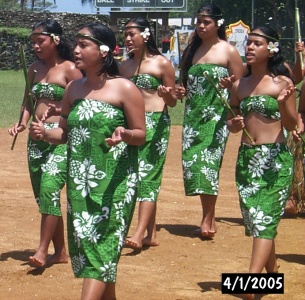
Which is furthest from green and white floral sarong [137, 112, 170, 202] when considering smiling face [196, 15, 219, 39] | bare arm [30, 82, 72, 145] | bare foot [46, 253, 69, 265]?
bare arm [30, 82, 72, 145]

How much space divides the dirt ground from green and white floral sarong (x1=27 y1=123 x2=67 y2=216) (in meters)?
0.49

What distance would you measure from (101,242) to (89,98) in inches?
31.4

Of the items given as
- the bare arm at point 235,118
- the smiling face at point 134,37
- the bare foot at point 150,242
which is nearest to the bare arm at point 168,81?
the smiling face at point 134,37

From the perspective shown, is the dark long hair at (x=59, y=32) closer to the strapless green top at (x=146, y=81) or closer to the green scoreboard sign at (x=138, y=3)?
the strapless green top at (x=146, y=81)

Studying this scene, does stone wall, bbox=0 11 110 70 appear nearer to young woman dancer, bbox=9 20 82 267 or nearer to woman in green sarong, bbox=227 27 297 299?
young woman dancer, bbox=9 20 82 267

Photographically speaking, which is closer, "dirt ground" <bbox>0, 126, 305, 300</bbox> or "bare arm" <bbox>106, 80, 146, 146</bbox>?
"bare arm" <bbox>106, 80, 146, 146</bbox>

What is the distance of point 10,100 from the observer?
2394 cm

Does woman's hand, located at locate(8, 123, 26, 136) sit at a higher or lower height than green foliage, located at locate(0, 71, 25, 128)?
higher

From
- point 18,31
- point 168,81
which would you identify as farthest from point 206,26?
point 18,31

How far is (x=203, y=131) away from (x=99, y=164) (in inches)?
120

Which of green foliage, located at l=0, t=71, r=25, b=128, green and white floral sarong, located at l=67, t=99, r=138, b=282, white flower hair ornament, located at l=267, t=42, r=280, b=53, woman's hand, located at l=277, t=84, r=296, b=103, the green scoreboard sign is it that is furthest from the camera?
the green scoreboard sign
